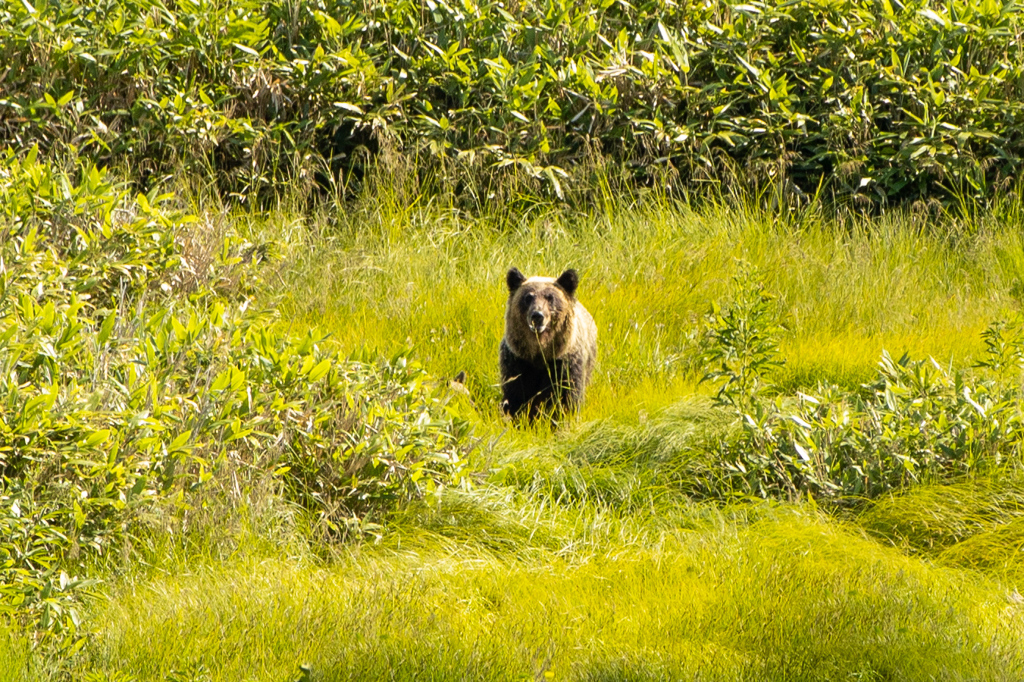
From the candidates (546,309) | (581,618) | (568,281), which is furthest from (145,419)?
(568,281)

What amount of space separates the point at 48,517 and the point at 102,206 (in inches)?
130

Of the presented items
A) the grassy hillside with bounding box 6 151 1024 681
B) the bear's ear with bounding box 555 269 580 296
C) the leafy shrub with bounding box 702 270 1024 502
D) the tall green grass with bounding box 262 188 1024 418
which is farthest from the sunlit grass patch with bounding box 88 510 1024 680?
the bear's ear with bounding box 555 269 580 296

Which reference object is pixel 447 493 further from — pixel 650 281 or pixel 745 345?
pixel 650 281

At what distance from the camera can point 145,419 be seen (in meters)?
4.88

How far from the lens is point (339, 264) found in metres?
8.71

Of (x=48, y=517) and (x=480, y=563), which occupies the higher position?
(x=48, y=517)

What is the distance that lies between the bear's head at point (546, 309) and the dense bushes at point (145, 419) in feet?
2.31

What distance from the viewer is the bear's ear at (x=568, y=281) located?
746cm

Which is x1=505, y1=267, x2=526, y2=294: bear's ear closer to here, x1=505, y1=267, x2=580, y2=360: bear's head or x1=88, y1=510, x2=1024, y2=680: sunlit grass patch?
x1=505, y1=267, x2=580, y2=360: bear's head

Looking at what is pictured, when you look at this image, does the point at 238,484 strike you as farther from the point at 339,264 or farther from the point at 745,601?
the point at 339,264

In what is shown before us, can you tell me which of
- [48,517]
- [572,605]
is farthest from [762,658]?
[48,517]

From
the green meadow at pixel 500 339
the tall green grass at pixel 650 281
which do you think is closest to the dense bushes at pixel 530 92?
the green meadow at pixel 500 339

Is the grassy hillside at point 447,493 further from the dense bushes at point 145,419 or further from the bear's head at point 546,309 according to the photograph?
the bear's head at point 546,309

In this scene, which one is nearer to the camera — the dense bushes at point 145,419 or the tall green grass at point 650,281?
the dense bushes at point 145,419
